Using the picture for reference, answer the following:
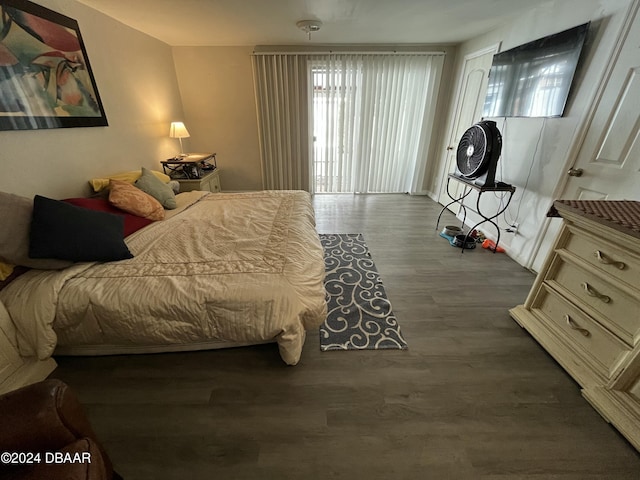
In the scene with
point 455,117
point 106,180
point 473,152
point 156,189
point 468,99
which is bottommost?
point 156,189

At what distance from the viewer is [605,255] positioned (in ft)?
4.14

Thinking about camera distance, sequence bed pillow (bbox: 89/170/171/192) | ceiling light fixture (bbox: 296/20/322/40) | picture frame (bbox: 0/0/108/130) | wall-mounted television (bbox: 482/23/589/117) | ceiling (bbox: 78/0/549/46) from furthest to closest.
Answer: ceiling light fixture (bbox: 296/20/322/40), ceiling (bbox: 78/0/549/46), bed pillow (bbox: 89/170/171/192), wall-mounted television (bbox: 482/23/589/117), picture frame (bbox: 0/0/108/130)

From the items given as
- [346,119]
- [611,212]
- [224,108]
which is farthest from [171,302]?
[346,119]

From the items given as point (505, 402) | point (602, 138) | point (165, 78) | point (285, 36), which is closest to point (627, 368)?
point (505, 402)

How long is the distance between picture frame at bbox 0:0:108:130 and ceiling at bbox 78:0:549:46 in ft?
1.61

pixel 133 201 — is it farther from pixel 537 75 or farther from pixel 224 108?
pixel 537 75

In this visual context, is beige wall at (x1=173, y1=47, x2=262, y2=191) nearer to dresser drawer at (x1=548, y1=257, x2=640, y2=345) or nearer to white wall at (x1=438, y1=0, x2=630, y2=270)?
white wall at (x1=438, y1=0, x2=630, y2=270)

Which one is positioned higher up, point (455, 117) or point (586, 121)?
point (455, 117)

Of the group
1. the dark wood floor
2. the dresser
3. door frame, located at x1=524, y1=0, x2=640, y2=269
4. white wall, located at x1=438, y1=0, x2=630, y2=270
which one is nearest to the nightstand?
the dark wood floor

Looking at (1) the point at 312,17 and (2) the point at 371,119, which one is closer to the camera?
(1) the point at 312,17

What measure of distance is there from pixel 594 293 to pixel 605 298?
5 centimetres

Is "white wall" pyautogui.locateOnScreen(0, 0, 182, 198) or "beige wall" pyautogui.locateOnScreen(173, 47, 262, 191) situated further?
"beige wall" pyautogui.locateOnScreen(173, 47, 262, 191)

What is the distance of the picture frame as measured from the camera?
158 cm

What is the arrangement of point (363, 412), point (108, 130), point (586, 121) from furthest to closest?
1. point (108, 130)
2. point (586, 121)
3. point (363, 412)
